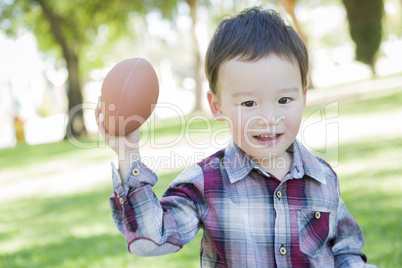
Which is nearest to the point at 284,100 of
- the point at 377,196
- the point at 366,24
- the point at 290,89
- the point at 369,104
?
the point at 290,89

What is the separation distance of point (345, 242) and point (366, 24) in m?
17.2

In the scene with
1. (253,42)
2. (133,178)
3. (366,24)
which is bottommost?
(133,178)

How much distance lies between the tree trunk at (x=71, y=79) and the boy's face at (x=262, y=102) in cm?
1365

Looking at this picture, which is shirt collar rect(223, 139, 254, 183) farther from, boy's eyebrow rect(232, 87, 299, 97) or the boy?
boy's eyebrow rect(232, 87, 299, 97)

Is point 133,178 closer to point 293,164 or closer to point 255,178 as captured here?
point 255,178

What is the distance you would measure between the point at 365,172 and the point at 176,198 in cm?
390

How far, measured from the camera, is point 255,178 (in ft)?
5.57

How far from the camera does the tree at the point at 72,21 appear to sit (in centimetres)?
1502

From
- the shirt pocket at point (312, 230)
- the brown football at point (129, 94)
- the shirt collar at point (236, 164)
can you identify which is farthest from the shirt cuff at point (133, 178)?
the shirt pocket at point (312, 230)

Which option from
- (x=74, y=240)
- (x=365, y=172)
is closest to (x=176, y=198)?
(x=74, y=240)

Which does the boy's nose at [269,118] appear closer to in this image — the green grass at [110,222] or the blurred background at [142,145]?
the blurred background at [142,145]

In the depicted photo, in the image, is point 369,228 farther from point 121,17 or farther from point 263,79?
point 121,17

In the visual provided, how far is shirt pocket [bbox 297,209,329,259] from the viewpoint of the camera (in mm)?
1655

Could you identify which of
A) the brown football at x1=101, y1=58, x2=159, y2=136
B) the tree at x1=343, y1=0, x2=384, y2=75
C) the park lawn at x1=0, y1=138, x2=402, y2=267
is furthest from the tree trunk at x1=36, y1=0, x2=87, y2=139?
the brown football at x1=101, y1=58, x2=159, y2=136
